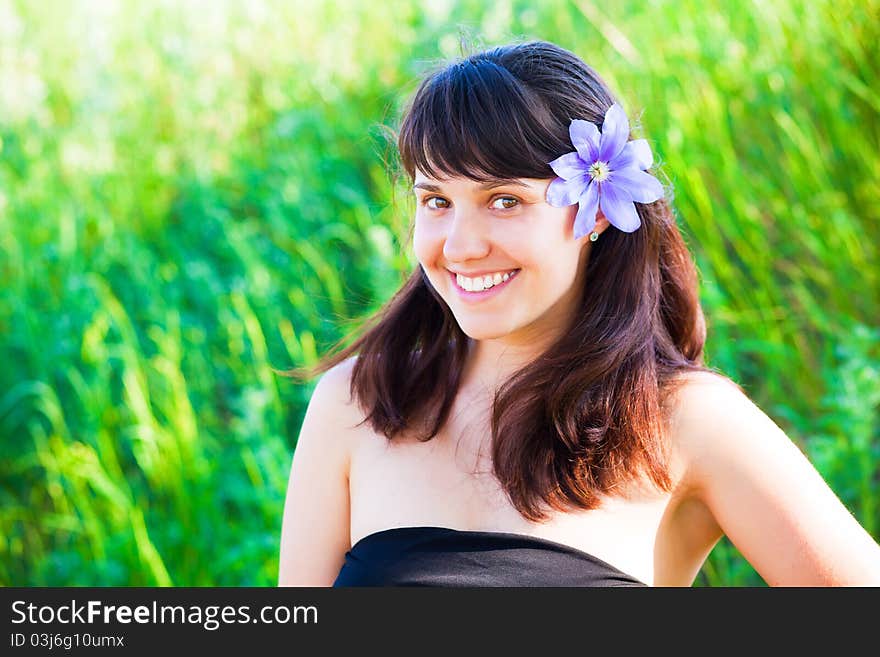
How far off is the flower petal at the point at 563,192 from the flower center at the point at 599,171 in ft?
0.09

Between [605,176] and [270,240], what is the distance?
6.52 feet

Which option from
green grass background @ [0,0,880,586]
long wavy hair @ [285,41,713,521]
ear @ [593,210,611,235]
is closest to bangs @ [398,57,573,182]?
long wavy hair @ [285,41,713,521]

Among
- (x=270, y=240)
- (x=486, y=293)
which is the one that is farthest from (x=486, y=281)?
(x=270, y=240)

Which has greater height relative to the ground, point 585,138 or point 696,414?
point 585,138

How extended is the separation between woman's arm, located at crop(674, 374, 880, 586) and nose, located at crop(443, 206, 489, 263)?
0.36m

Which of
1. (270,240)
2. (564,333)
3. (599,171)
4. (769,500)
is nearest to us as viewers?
(769,500)

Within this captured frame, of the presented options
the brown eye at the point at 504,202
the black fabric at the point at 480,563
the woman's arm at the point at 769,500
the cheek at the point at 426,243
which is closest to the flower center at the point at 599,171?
the brown eye at the point at 504,202

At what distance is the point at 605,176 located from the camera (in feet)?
4.71

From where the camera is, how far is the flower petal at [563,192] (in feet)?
4.51

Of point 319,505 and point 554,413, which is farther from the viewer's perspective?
point 319,505

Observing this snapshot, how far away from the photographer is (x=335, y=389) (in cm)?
164

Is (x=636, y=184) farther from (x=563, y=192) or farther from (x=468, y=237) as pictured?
(x=468, y=237)

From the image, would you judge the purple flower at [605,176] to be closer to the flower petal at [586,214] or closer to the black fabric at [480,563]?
the flower petal at [586,214]

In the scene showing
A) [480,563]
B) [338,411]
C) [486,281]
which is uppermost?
[486,281]
